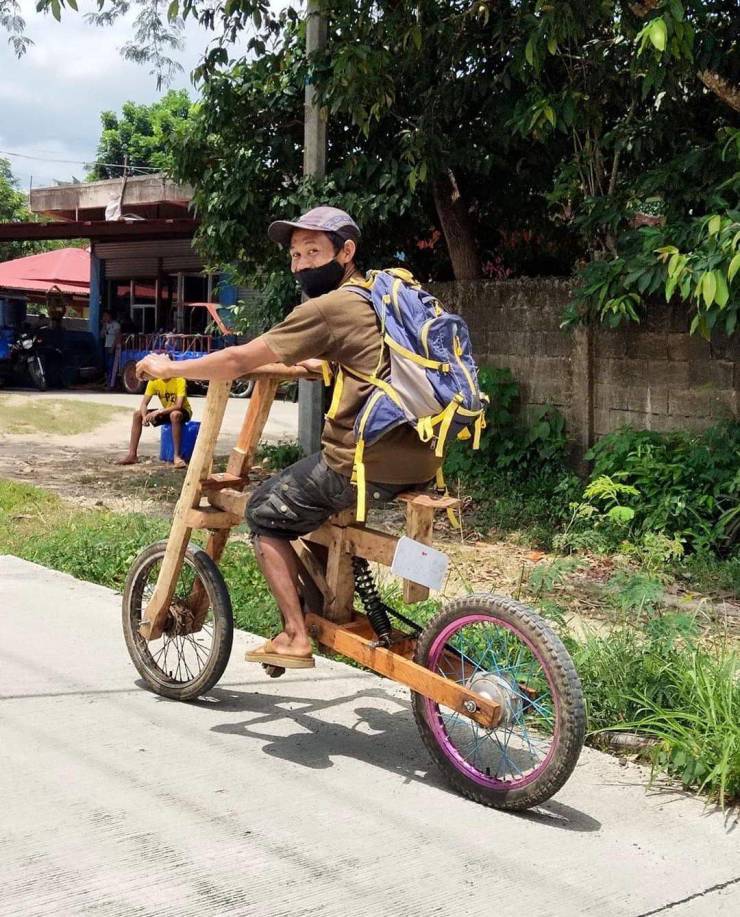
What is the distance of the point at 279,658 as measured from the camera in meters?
3.89

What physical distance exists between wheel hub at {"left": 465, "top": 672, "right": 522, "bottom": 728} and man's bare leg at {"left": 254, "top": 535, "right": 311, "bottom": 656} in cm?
69

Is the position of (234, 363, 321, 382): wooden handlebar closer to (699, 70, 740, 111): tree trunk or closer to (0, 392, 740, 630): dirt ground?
(0, 392, 740, 630): dirt ground

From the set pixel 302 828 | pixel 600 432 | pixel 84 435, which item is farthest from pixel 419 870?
pixel 84 435

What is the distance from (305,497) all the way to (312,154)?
6296mm

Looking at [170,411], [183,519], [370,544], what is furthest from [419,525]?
[170,411]

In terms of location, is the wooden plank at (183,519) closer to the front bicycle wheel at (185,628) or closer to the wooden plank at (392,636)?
the front bicycle wheel at (185,628)

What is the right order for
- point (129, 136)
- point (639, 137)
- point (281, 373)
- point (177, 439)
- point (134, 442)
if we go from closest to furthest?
point (281, 373)
point (639, 137)
point (177, 439)
point (134, 442)
point (129, 136)

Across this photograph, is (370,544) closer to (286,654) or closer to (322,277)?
(286,654)

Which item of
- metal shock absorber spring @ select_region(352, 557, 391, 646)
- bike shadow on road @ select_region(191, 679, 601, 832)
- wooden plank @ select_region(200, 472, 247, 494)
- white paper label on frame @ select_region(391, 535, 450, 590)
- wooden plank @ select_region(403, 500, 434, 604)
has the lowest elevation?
bike shadow on road @ select_region(191, 679, 601, 832)

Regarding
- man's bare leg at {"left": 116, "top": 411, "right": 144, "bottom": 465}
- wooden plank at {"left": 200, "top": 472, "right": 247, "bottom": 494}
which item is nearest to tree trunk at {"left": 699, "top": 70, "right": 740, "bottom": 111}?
wooden plank at {"left": 200, "top": 472, "right": 247, "bottom": 494}

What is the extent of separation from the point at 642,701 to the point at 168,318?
22.2 meters

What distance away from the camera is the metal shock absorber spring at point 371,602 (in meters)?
3.86

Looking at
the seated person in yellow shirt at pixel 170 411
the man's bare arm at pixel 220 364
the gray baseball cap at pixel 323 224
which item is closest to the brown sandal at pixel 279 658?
the man's bare arm at pixel 220 364

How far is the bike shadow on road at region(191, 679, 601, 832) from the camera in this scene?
3611 millimetres
